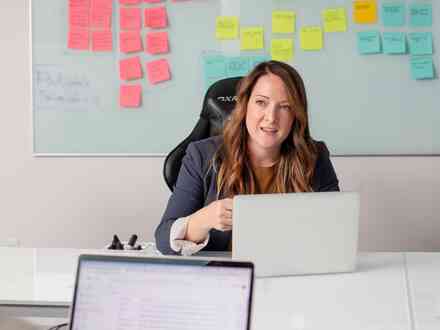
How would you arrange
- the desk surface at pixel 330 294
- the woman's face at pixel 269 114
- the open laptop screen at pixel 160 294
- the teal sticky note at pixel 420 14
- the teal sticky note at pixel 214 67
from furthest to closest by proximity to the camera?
the teal sticky note at pixel 214 67, the teal sticky note at pixel 420 14, the woman's face at pixel 269 114, the desk surface at pixel 330 294, the open laptop screen at pixel 160 294

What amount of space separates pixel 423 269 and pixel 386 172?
1.35 meters

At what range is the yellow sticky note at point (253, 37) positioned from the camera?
10.2ft

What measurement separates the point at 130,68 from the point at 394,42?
1.20 m

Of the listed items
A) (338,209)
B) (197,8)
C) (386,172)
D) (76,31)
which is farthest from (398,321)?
(76,31)

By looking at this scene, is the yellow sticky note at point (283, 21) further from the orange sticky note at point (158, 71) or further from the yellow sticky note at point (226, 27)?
the orange sticky note at point (158, 71)

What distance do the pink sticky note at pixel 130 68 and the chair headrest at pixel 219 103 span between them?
2.74 ft

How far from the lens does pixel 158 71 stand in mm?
3189

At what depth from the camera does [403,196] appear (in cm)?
312

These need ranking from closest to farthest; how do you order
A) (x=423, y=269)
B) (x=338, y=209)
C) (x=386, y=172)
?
1. (x=338, y=209)
2. (x=423, y=269)
3. (x=386, y=172)

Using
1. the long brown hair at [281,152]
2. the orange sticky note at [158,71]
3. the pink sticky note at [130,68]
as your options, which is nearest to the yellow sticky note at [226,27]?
the orange sticky note at [158,71]

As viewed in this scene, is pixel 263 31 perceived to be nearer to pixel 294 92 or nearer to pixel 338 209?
pixel 294 92

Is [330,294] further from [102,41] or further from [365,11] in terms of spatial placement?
[102,41]

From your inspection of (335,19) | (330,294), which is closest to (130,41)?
(335,19)

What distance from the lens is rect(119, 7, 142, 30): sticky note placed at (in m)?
3.19
